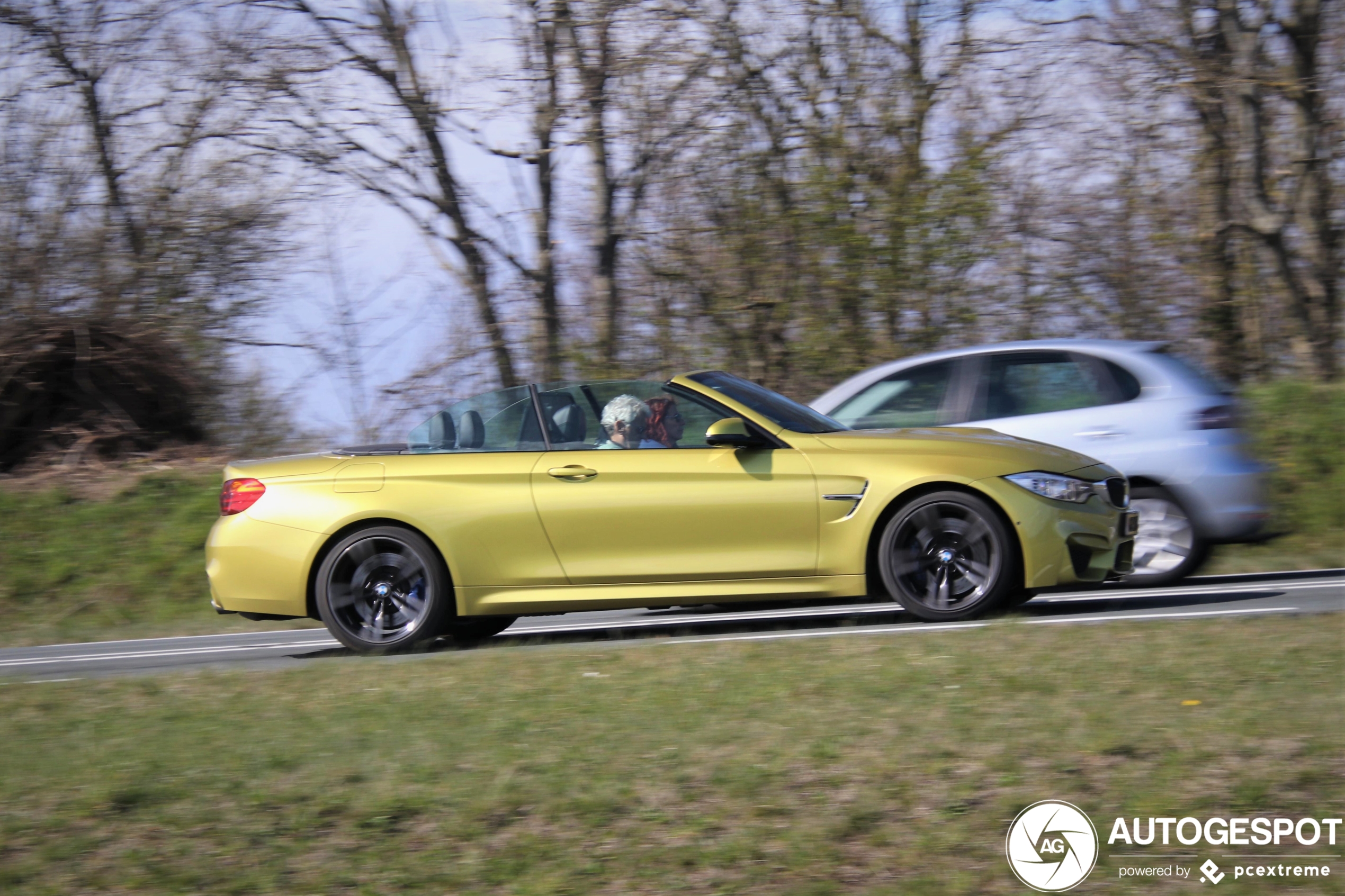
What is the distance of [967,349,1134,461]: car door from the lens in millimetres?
9148

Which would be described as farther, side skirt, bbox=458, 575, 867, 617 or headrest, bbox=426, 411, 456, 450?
headrest, bbox=426, 411, 456, 450

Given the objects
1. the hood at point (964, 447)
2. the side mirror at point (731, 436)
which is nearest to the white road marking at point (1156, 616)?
the hood at point (964, 447)

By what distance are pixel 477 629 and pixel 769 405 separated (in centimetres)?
218

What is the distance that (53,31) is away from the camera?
15250 millimetres

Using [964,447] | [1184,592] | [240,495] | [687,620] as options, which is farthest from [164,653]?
[1184,592]

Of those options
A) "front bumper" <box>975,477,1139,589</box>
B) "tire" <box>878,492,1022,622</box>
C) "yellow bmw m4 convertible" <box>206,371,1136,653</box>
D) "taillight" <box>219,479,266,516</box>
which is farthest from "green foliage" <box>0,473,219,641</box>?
"front bumper" <box>975,477,1139,589</box>

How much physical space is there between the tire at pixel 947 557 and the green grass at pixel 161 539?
4.06 m

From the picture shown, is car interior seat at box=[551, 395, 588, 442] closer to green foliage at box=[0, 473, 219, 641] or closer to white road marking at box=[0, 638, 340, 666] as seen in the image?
white road marking at box=[0, 638, 340, 666]

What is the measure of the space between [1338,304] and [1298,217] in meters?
1.06

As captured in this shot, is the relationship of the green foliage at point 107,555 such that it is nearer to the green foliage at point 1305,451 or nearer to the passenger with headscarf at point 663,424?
the passenger with headscarf at point 663,424

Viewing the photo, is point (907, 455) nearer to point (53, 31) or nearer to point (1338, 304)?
point (1338, 304)

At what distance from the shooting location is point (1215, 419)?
9.05 m

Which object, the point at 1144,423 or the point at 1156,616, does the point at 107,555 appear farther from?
the point at 1156,616

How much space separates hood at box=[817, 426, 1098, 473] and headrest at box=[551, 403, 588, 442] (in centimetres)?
129
